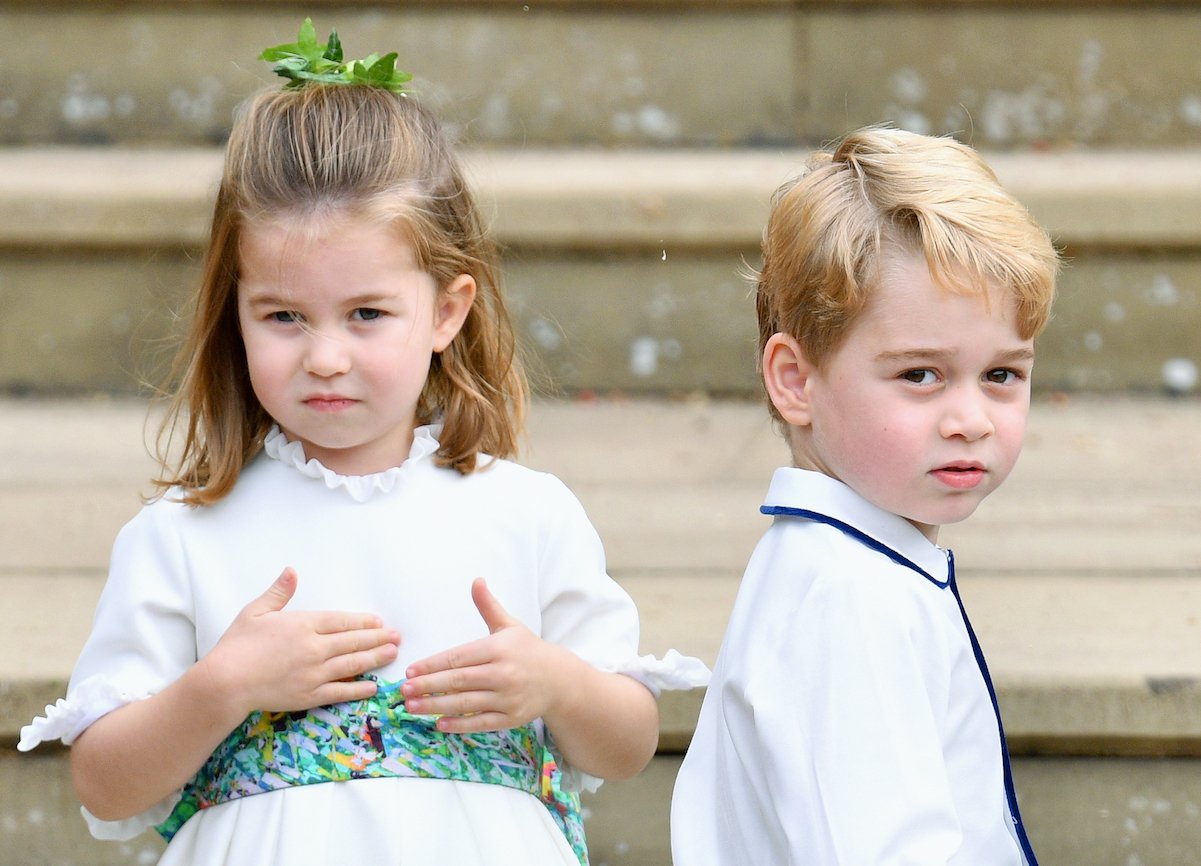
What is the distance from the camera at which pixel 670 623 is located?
2121mm

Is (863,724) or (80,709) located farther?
(80,709)

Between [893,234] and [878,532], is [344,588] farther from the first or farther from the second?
[893,234]

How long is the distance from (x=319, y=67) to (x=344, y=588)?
58 cm

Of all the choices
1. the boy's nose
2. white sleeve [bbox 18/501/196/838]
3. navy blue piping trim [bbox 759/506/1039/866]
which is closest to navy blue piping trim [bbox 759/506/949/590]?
navy blue piping trim [bbox 759/506/1039/866]

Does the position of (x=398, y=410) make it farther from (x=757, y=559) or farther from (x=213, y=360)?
(x=757, y=559)

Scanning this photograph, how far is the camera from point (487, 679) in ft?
4.92

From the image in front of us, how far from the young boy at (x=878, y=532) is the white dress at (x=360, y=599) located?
21 cm

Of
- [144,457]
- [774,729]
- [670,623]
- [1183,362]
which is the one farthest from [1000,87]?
[774,729]

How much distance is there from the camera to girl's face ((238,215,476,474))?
154cm

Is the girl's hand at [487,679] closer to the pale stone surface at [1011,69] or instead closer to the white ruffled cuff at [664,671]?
the white ruffled cuff at [664,671]

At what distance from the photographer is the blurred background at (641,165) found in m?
3.06

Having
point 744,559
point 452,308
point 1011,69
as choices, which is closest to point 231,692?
point 452,308

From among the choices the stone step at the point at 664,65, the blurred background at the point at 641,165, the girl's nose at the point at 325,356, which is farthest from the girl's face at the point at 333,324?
the stone step at the point at 664,65

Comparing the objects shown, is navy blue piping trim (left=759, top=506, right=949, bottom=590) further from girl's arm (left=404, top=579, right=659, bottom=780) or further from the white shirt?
girl's arm (left=404, top=579, right=659, bottom=780)
